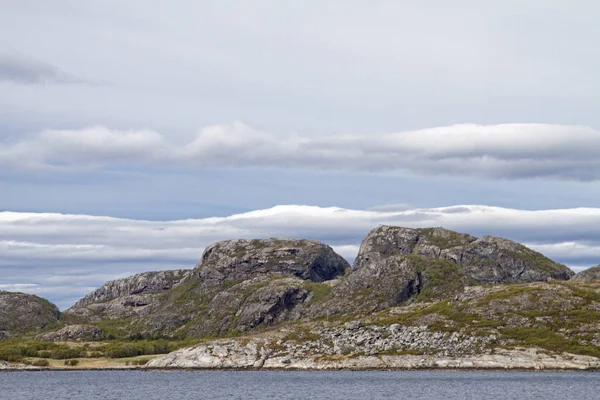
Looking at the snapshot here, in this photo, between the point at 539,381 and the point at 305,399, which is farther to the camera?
the point at 539,381

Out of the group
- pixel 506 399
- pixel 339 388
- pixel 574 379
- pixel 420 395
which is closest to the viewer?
pixel 506 399

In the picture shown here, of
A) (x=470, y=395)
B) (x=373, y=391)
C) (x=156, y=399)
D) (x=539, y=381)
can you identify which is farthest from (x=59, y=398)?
(x=539, y=381)

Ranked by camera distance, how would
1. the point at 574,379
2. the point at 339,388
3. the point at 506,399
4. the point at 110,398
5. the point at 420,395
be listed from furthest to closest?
A: the point at 574,379 < the point at 339,388 < the point at 110,398 < the point at 420,395 < the point at 506,399

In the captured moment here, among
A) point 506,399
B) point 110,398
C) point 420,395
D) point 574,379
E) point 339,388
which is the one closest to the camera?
point 506,399

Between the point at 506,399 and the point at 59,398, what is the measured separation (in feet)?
318

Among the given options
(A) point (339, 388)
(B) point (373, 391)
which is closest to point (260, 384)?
(A) point (339, 388)

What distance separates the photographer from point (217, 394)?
557ft

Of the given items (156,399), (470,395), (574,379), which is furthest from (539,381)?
(156,399)

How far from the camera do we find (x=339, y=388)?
176875 millimetres

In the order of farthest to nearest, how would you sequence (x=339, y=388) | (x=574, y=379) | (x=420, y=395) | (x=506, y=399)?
(x=574, y=379) < (x=339, y=388) < (x=420, y=395) < (x=506, y=399)

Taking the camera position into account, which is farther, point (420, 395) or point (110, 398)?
point (110, 398)

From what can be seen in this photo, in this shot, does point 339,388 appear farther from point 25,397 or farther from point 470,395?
point 25,397

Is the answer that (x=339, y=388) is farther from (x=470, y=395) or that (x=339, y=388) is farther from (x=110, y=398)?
(x=110, y=398)

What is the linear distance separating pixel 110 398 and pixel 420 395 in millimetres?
67500
